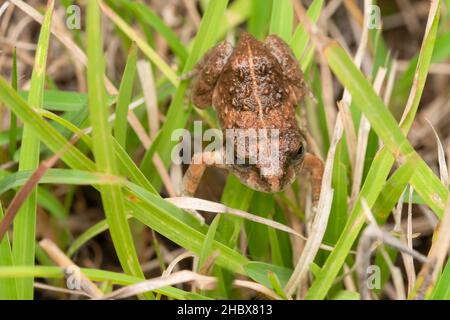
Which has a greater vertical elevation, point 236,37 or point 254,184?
point 236,37

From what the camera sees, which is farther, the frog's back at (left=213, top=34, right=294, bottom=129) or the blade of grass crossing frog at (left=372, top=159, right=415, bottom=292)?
the frog's back at (left=213, top=34, right=294, bottom=129)

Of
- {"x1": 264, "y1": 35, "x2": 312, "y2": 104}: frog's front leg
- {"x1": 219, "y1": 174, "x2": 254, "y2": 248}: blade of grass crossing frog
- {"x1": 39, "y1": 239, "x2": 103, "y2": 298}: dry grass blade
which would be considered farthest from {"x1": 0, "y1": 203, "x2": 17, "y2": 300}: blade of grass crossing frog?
{"x1": 264, "y1": 35, "x2": 312, "y2": 104}: frog's front leg

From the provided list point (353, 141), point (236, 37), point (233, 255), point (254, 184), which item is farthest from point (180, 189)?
point (236, 37)

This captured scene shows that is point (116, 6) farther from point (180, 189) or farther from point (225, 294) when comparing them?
point (225, 294)

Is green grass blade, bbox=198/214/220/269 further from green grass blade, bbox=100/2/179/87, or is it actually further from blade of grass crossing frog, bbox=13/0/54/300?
green grass blade, bbox=100/2/179/87

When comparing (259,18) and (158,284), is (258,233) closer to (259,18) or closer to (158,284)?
(158,284)

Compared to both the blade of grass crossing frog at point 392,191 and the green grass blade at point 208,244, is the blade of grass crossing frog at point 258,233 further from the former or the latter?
the blade of grass crossing frog at point 392,191
